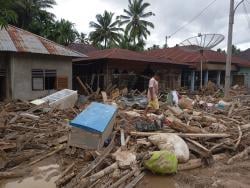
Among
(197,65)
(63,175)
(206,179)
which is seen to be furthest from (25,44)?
(197,65)

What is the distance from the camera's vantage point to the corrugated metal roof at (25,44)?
1419 cm

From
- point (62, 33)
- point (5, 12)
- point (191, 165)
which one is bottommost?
point (191, 165)

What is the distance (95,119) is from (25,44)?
9.79 meters

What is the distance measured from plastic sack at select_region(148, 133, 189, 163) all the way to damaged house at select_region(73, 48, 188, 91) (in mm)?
12230

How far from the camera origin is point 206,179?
5.87 m

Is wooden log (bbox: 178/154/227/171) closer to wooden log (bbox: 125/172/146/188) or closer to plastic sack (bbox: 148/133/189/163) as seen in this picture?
plastic sack (bbox: 148/133/189/163)

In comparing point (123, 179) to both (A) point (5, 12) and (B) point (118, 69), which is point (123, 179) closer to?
(A) point (5, 12)

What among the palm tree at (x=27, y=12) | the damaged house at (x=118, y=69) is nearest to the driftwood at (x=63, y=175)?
the damaged house at (x=118, y=69)

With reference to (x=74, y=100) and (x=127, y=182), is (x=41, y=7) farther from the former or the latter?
(x=127, y=182)

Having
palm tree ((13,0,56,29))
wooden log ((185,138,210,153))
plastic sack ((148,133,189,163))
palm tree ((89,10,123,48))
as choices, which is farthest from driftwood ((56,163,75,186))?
palm tree ((89,10,123,48))

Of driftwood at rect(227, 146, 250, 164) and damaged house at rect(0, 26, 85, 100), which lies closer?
driftwood at rect(227, 146, 250, 164)

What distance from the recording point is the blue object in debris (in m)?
Answer: 6.42

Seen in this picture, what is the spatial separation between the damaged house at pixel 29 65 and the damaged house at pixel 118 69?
2880 mm

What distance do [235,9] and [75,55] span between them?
9.26 metres
